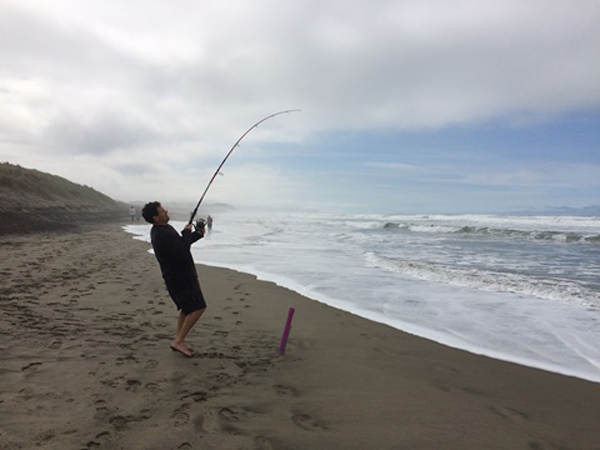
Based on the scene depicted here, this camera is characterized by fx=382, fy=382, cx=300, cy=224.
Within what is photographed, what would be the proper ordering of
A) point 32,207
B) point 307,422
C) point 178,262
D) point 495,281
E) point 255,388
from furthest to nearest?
point 32,207
point 495,281
point 178,262
point 255,388
point 307,422

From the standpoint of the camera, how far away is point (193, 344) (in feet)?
15.9

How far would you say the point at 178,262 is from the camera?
169 inches

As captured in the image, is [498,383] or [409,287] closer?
[498,383]

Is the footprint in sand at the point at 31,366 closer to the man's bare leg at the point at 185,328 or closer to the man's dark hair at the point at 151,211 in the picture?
the man's bare leg at the point at 185,328

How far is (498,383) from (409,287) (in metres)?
5.06

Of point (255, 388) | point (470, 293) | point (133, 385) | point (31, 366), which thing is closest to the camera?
point (133, 385)

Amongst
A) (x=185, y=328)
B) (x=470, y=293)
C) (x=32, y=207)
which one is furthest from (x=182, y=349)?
(x=32, y=207)

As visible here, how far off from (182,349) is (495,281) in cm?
859

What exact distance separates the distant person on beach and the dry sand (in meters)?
0.44

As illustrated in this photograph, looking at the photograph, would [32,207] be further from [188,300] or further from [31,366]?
[188,300]

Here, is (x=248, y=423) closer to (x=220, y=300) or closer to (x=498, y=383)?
(x=498, y=383)

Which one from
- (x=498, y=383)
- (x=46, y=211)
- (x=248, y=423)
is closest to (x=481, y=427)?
(x=498, y=383)

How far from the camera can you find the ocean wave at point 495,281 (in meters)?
8.34

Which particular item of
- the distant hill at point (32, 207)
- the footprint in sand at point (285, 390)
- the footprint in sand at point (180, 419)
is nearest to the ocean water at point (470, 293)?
the footprint in sand at point (285, 390)
